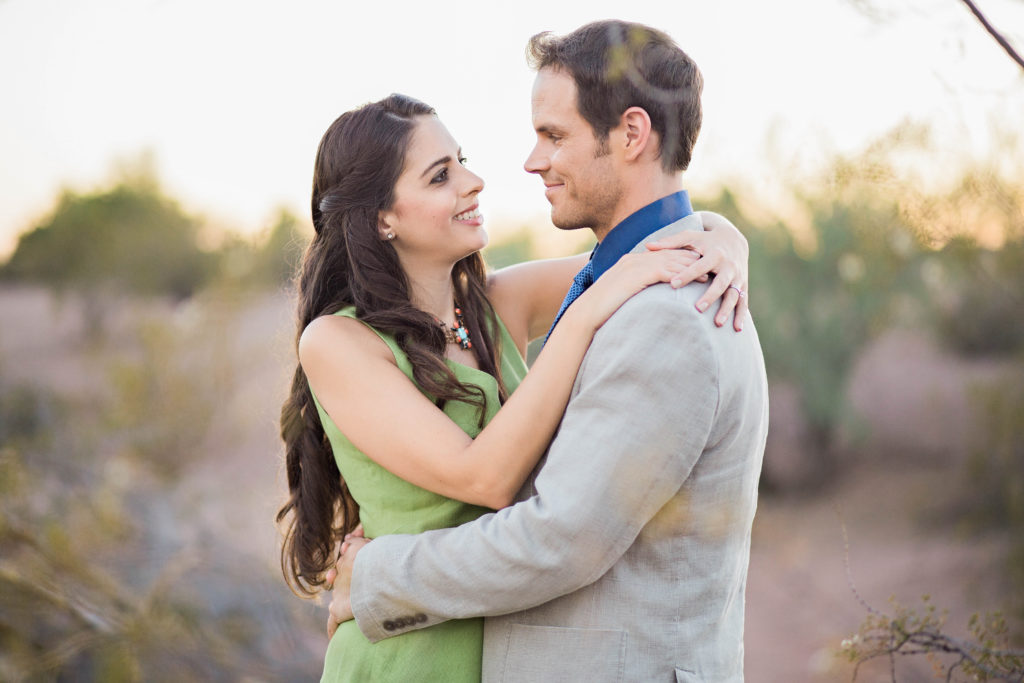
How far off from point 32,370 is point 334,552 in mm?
13184

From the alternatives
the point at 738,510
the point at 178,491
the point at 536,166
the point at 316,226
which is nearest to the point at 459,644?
the point at 738,510

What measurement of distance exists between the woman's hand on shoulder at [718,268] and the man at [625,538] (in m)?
0.03

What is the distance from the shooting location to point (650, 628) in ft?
5.50

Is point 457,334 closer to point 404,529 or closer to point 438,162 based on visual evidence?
point 438,162

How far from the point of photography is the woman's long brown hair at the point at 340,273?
7.84 feet

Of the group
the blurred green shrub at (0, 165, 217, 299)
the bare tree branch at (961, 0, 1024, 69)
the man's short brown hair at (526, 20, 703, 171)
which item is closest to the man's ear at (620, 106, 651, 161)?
the man's short brown hair at (526, 20, 703, 171)

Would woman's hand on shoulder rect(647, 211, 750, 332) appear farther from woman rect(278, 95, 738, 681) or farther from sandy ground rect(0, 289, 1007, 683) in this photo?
sandy ground rect(0, 289, 1007, 683)

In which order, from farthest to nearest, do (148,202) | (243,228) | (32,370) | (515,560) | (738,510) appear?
(148,202), (243,228), (32,370), (738,510), (515,560)

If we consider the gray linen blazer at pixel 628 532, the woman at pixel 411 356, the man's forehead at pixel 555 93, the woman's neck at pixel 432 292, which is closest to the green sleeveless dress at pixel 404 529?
the woman at pixel 411 356

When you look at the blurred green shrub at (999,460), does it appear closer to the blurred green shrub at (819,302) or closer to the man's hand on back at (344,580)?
the blurred green shrub at (819,302)

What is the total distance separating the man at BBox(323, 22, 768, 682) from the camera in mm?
1604

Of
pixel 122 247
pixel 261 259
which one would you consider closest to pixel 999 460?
pixel 261 259

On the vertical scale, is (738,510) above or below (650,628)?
above

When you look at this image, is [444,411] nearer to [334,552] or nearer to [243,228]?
[334,552]
